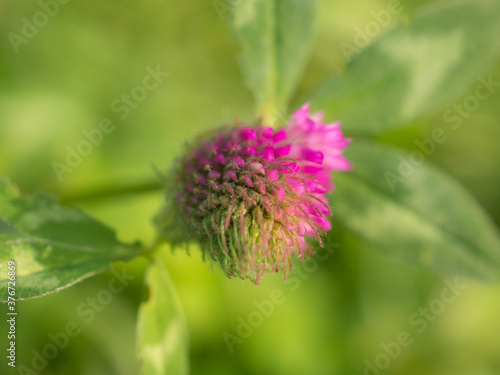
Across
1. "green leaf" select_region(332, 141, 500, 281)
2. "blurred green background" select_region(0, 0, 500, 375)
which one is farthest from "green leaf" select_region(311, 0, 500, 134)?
"blurred green background" select_region(0, 0, 500, 375)

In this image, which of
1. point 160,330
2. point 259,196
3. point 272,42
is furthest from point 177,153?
point 259,196

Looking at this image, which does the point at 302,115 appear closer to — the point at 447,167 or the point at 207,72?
the point at 207,72

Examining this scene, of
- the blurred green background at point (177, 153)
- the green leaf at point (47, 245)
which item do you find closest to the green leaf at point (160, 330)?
the green leaf at point (47, 245)

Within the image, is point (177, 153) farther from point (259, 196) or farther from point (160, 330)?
point (259, 196)

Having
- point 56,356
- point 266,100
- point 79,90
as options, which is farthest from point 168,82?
point 56,356

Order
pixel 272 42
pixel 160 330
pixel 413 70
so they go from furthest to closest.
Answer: pixel 413 70
pixel 272 42
pixel 160 330

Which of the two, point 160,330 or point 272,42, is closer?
point 160,330

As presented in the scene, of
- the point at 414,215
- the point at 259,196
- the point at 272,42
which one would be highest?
the point at 272,42
